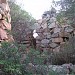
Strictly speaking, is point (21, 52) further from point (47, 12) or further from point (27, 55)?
point (47, 12)

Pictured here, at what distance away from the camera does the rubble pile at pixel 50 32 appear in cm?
1049

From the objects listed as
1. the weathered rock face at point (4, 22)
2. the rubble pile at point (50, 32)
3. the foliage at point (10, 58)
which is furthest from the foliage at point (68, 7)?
the rubble pile at point (50, 32)

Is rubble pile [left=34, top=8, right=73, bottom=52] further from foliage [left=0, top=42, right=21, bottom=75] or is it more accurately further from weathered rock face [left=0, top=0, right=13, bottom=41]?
foliage [left=0, top=42, right=21, bottom=75]

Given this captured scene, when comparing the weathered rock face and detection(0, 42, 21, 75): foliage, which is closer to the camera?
detection(0, 42, 21, 75): foliage

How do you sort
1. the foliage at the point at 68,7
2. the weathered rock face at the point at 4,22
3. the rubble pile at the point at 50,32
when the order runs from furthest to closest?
the rubble pile at the point at 50,32, the weathered rock face at the point at 4,22, the foliage at the point at 68,7

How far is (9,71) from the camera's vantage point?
13.9ft

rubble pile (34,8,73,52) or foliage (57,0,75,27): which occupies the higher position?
foliage (57,0,75,27)

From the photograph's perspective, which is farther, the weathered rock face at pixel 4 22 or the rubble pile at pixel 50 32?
the rubble pile at pixel 50 32

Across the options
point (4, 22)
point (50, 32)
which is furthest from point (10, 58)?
point (50, 32)

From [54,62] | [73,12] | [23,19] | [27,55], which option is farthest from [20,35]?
[27,55]

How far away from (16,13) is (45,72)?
22.6 feet

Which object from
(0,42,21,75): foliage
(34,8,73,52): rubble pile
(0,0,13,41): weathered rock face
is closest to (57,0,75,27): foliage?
(0,0,13,41): weathered rock face

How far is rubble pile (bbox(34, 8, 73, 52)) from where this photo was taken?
10.5 metres

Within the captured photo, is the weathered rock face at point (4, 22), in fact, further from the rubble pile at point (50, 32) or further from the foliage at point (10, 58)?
the rubble pile at point (50, 32)
